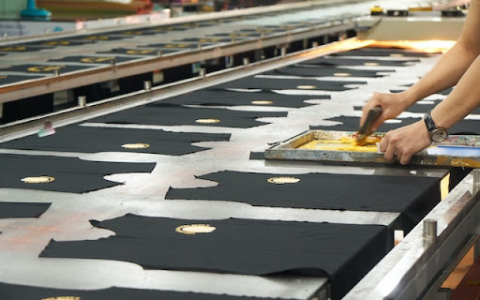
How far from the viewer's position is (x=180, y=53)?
28.3ft

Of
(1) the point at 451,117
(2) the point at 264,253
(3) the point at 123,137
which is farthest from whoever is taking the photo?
(3) the point at 123,137

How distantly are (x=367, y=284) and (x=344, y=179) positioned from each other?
4.09 ft

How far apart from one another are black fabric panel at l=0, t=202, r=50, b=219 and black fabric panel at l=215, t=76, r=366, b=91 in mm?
3294

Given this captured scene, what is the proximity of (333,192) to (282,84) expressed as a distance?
3.31 metres

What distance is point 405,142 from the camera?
11.0 feet

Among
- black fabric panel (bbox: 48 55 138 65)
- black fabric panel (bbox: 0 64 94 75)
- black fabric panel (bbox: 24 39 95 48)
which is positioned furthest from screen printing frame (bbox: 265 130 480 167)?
black fabric panel (bbox: 24 39 95 48)

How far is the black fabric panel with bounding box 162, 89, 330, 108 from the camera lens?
537 cm

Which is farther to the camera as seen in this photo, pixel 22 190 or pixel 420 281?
pixel 22 190

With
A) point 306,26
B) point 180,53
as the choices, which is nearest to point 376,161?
point 180,53

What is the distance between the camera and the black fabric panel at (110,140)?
153 inches

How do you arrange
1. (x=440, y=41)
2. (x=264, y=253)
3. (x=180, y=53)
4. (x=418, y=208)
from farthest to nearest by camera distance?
(x=440, y=41) → (x=180, y=53) → (x=418, y=208) → (x=264, y=253)

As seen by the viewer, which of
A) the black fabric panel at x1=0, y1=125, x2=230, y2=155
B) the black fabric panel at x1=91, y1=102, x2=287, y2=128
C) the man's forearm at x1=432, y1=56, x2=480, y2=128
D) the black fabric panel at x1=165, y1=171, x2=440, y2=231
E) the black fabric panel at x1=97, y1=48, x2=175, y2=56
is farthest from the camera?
the black fabric panel at x1=97, y1=48, x2=175, y2=56

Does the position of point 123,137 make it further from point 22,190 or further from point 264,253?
point 264,253

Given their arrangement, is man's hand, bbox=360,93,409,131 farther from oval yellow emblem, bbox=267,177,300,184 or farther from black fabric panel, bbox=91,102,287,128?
black fabric panel, bbox=91,102,287,128
